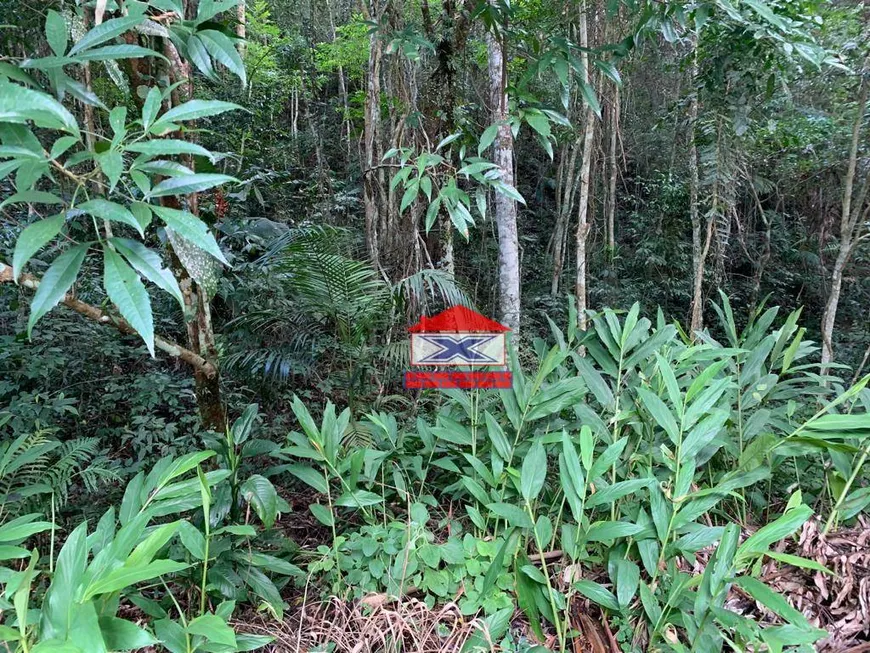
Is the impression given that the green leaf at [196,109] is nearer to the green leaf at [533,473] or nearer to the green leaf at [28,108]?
the green leaf at [28,108]

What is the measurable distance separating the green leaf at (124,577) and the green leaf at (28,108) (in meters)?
0.65

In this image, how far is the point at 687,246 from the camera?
269 inches

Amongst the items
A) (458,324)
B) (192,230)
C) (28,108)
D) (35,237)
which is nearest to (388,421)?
(458,324)

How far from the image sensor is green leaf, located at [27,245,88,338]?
2.37 feet

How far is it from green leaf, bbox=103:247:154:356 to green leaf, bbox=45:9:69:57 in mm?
385

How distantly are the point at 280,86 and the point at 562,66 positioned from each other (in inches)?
251

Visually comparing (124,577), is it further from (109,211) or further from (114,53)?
(114,53)

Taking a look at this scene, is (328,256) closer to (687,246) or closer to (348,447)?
(348,447)

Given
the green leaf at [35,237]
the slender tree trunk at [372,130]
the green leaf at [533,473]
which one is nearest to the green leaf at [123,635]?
the green leaf at [35,237]

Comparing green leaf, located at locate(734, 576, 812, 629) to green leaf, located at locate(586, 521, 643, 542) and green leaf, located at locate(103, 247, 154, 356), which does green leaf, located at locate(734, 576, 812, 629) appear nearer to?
green leaf, located at locate(586, 521, 643, 542)

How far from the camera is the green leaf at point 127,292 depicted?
73 centimetres

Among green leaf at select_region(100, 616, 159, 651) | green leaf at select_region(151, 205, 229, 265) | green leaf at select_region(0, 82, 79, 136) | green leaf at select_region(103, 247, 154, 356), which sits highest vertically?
green leaf at select_region(0, 82, 79, 136)

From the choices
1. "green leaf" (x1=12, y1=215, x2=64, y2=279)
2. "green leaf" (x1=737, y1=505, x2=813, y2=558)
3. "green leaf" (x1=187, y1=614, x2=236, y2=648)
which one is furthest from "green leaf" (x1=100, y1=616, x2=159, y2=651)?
"green leaf" (x1=737, y1=505, x2=813, y2=558)

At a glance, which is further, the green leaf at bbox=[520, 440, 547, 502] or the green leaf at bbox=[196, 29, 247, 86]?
the green leaf at bbox=[520, 440, 547, 502]
